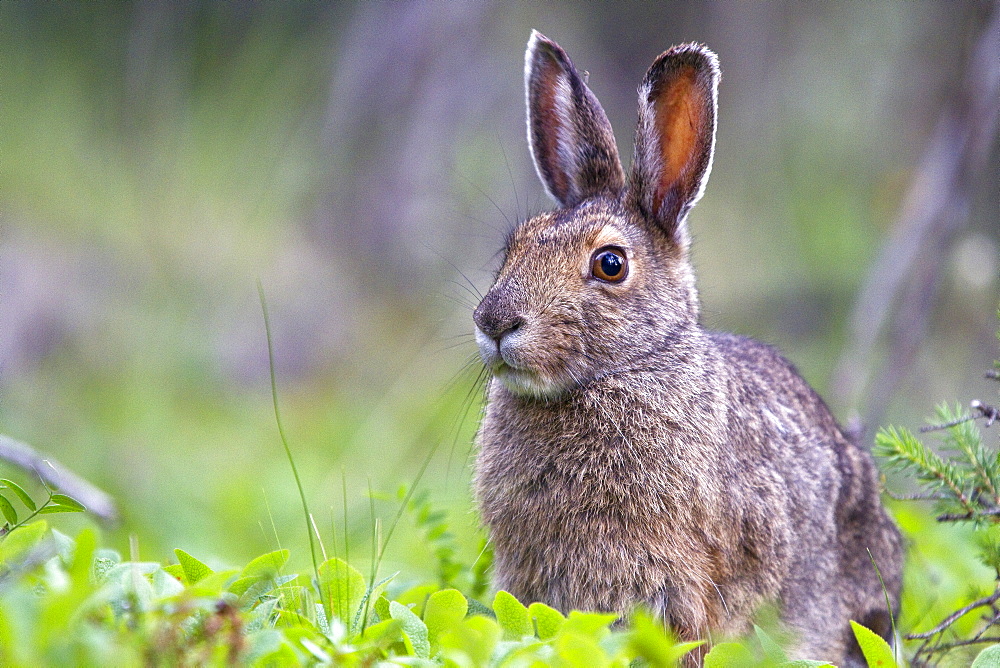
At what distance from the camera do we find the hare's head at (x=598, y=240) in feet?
11.1

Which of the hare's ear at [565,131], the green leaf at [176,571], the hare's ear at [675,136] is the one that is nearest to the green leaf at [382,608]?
the green leaf at [176,571]

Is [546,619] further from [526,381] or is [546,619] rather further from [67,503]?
[67,503]

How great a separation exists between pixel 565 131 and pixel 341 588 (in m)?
2.14

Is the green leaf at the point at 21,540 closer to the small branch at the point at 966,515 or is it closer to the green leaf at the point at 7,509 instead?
the green leaf at the point at 7,509

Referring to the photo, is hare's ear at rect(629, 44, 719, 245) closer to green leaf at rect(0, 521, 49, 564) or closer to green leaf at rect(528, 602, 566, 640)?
green leaf at rect(528, 602, 566, 640)

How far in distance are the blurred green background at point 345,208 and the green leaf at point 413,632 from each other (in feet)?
9.88

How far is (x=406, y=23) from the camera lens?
8.23m

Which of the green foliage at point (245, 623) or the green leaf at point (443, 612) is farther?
the green leaf at point (443, 612)

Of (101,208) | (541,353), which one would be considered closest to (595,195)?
(541,353)

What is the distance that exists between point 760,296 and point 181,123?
510cm

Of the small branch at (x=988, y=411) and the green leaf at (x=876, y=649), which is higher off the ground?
the small branch at (x=988, y=411)

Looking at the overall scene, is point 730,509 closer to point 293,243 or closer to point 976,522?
point 976,522

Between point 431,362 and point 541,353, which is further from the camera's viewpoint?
point 431,362

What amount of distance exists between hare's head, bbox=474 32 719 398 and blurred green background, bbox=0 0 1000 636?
2120mm
